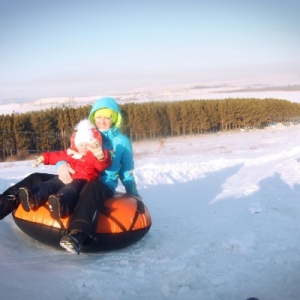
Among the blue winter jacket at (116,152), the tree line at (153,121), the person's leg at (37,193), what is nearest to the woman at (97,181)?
the blue winter jacket at (116,152)

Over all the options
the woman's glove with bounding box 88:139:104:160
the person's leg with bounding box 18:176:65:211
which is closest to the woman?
the person's leg with bounding box 18:176:65:211

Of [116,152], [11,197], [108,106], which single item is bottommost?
[11,197]

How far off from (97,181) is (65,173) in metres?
0.35

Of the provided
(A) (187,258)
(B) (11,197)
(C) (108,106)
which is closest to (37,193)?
(B) (11,197)

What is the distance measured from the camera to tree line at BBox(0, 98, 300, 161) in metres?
20.7

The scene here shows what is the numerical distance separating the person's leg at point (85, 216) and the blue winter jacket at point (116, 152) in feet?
1.54

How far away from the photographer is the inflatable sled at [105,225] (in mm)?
3779

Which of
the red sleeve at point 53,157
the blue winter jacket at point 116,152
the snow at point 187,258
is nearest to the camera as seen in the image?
the snow at point 187,258

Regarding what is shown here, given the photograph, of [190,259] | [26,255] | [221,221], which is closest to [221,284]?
[190,259]

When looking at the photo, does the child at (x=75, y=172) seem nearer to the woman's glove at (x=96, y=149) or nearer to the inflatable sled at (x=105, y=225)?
the woman's glove at (x=96, y=149)

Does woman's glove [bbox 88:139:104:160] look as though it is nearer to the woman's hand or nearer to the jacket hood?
the woman's hand

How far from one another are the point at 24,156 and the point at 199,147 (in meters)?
11.1

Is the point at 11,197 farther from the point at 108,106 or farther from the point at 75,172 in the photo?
the point at 108,106

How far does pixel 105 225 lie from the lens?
3.88 metres
